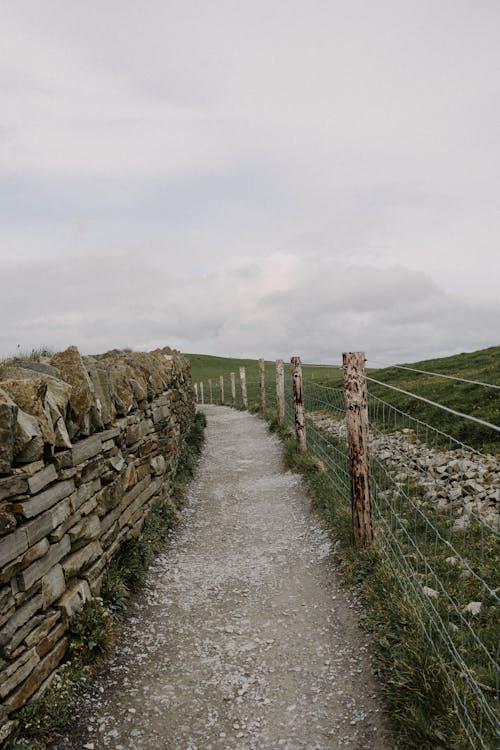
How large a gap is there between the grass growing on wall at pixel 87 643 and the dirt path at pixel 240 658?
15 cm

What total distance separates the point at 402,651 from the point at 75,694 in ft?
8.90

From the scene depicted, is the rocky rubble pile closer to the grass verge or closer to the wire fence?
the wire fence

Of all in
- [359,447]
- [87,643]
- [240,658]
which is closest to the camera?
[87,643]

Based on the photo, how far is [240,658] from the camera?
4.80 metres

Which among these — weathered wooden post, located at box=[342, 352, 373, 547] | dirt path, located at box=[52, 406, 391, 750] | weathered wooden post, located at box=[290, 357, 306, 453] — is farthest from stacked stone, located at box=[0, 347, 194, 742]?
weathered wooden post, located at box=[290, 357, 306, 453]

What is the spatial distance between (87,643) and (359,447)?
3652 mm

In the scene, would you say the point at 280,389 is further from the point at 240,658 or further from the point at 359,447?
the point at 240,658

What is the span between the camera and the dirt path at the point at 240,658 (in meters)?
3.86

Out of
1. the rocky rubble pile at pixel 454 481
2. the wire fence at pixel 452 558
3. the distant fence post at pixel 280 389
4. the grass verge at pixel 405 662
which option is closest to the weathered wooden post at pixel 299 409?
the wire fence at pixel 452 558

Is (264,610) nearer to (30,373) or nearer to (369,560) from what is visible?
(369,560)

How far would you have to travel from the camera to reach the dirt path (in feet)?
12.7

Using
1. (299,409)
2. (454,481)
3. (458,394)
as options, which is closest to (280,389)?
(299,409)

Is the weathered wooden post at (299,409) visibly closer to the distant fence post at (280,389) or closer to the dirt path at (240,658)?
the dirt path at (240,658)

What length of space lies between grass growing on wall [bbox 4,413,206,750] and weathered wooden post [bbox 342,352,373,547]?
9.05 ft
